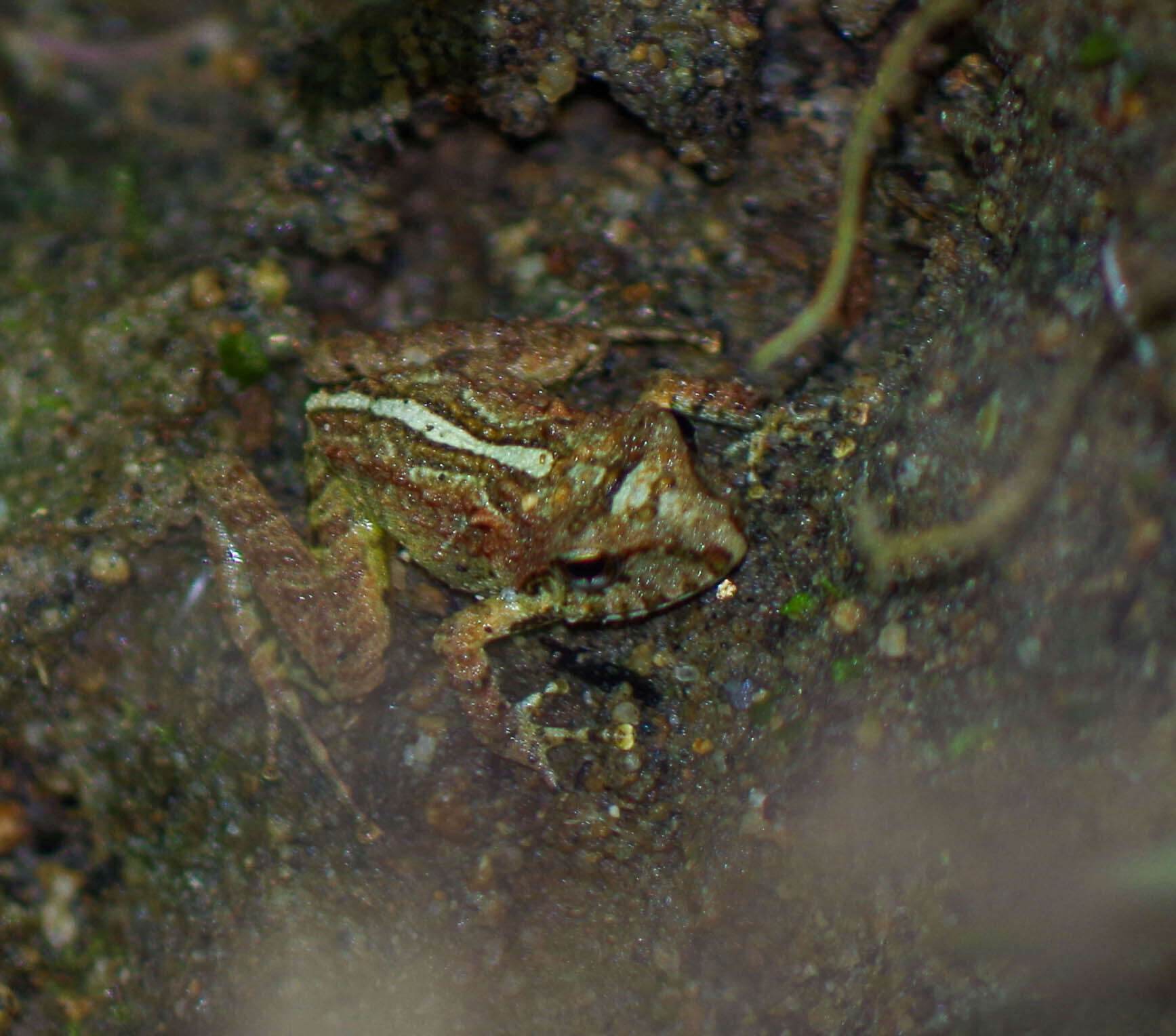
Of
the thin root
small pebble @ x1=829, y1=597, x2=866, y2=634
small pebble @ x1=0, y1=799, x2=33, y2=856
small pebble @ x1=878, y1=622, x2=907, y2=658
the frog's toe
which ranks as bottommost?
small pebble @ x1=0, y1=799, x2=33, y2=856

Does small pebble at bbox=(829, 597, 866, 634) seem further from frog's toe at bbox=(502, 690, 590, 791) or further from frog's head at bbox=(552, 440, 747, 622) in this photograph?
frog's toe at bbox=(502, 690, 590, 791)

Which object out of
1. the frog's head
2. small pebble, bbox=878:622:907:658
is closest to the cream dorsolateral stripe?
the frog's head

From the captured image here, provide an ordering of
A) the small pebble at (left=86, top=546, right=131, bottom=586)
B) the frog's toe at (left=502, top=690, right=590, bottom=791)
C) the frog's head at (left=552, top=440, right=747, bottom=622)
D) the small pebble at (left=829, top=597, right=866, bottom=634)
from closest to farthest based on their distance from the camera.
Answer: the small pebble at (left=829, top=597, right=866, bottom=634)
the frog's head at (left=552, top=440, right=747, bottom=622)
the frog's toe at (left=502, top=690, right=590, bottom=791)
the small pebble at (left=86, top=546, right=131, bottom=586)

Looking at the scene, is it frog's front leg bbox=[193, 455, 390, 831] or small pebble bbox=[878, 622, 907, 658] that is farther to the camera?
frog's front leg bbox=[193, 455, 390, 831]

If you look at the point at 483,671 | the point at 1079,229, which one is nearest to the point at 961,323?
the point at 1079,229

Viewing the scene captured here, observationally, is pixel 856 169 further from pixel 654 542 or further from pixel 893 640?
pixel 893 640

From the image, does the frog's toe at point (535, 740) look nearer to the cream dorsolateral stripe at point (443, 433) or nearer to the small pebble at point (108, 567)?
the cream dorsolateral stripe at point (443, 433)

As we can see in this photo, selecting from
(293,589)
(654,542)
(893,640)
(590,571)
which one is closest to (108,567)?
(293,589)

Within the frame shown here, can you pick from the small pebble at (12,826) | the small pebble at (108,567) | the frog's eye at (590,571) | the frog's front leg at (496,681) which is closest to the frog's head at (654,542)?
the frog's eye at (590,571)
